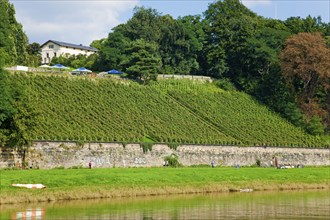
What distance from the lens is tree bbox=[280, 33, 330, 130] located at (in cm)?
11350

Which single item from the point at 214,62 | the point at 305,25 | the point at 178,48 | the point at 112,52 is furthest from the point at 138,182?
the point at 305,25

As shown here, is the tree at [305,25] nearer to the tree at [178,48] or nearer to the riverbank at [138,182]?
the tree at [178,48]

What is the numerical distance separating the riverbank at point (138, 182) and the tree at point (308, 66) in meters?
39.4

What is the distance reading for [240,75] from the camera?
12412 cm

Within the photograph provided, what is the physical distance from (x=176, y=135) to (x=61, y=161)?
20257 mm

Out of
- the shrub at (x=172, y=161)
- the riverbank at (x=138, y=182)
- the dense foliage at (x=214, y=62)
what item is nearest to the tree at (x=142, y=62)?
the dense foliage at (x=214, y=62)

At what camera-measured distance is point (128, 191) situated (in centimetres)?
5712

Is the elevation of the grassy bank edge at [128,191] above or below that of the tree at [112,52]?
below

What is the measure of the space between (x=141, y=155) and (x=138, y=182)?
2040 centimetres

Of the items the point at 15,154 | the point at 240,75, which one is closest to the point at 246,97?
the point at 240,75

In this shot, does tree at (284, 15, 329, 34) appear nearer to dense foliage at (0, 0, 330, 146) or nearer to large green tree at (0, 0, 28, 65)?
dense foliage at (0, 0, 330, 146)

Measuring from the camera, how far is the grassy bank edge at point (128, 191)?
50750 mm

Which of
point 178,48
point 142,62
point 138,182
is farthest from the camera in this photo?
point 178,48

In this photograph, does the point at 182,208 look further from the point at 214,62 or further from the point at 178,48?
the point at 214,62
